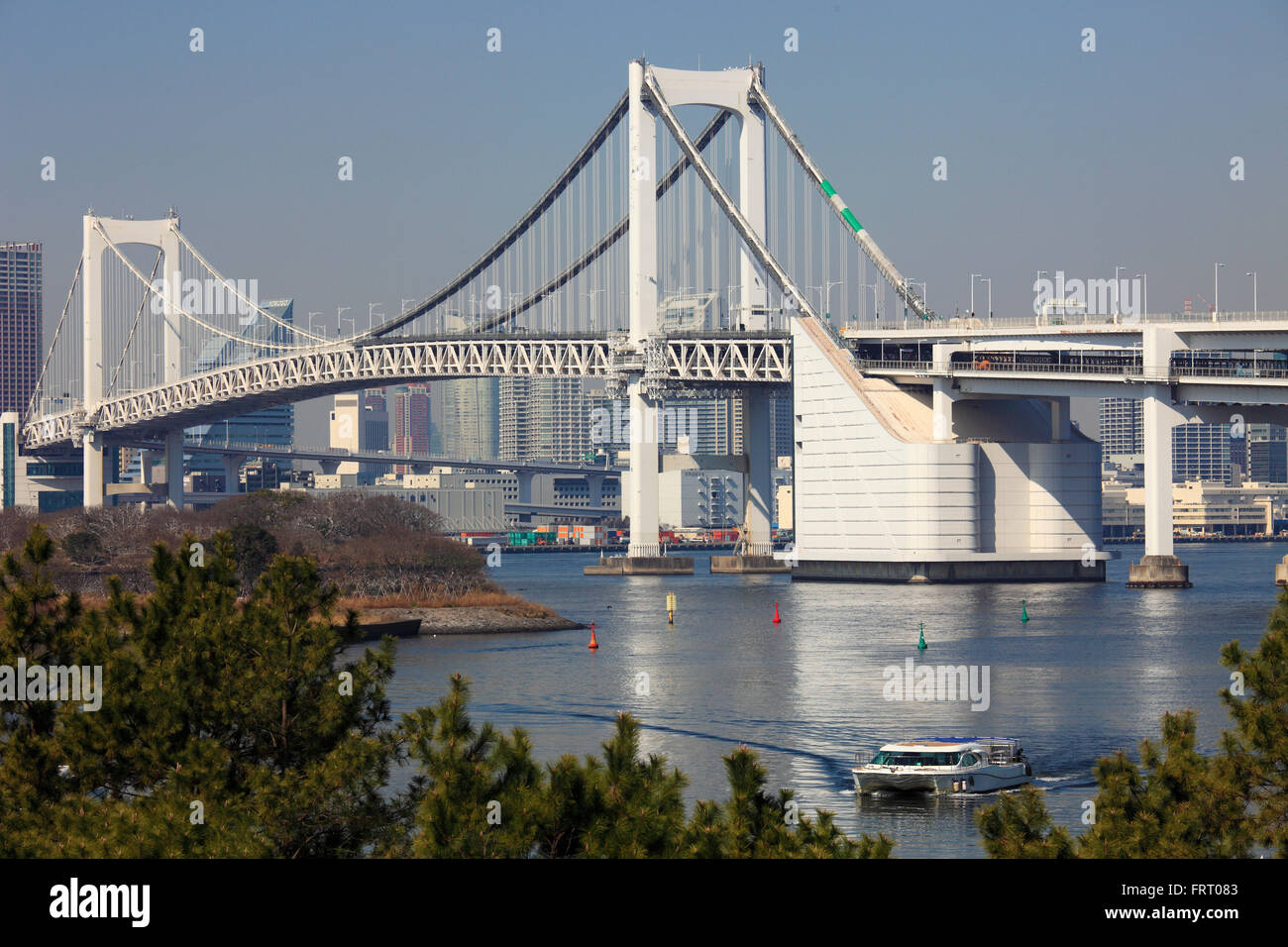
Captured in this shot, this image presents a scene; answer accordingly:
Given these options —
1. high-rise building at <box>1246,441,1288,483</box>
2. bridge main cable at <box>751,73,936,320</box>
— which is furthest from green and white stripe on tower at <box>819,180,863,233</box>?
high-rise building at <box>1246,441,1288,483</box>

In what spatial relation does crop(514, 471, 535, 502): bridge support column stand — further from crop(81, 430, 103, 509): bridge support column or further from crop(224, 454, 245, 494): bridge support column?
crop(81, 430, 103, 509): bridge support column

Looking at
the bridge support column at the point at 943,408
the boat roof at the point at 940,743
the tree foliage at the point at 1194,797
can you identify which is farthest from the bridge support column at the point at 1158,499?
the tree foliage at the point at 1194,797

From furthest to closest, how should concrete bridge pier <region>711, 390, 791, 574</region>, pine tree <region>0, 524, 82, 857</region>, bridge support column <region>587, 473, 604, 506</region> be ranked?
bridge support column <region>587, 473, 604, 506</region> → concrete bridge pier <region>711, 390, 791, 574</region> → pine tree <region>0, 524, 82, 857</region>

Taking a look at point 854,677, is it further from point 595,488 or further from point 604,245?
point 595,488

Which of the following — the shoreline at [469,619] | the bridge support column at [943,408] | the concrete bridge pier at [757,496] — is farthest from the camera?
the concrete bridge pier at [757,496]

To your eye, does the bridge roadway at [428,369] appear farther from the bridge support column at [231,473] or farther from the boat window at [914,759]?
the boat window at [914,759]

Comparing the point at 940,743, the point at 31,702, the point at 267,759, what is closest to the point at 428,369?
the point at 940,743
